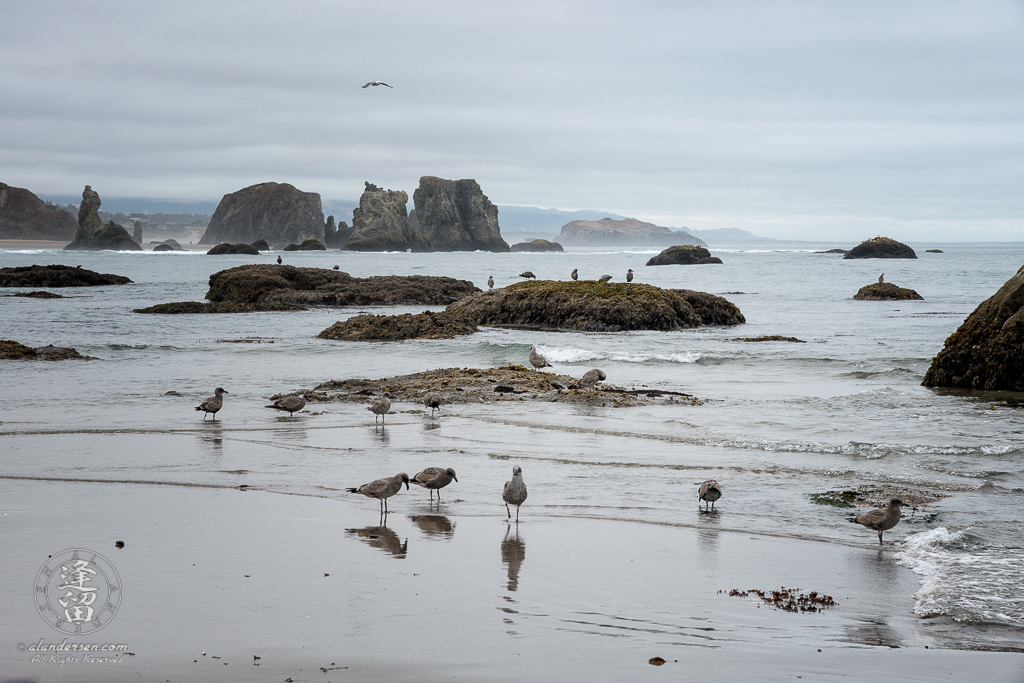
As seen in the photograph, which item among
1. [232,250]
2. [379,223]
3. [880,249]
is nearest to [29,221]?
[379,223]

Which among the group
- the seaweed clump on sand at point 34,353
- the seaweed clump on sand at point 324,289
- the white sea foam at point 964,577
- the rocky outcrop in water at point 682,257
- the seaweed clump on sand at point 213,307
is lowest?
the white sea foam at point 964,577

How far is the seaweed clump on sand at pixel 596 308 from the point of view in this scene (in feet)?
83.8

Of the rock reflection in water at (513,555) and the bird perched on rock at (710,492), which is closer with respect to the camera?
the rock reflection in water at (513,555)

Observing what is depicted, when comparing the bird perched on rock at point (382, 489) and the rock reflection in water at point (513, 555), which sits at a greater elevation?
the bird perched on rock at point (382, 489)

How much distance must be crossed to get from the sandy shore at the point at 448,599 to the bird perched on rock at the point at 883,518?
33cm

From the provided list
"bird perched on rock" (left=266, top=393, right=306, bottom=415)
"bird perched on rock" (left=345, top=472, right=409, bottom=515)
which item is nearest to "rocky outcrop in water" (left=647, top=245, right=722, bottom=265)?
"bird perched on rock" (left=266, top=393, right=306, bottom=415)

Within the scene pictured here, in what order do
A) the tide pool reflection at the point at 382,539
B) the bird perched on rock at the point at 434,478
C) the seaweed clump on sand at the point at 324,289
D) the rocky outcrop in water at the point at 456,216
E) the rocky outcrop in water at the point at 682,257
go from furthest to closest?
the rocky outcrop in water at the point at 456,216 < the rocky outcrop in water at the point at 682,257 < the seaweed clump on sand at the point at 324,289 < the bird perched on rock at the point at 434,478 < the tide pool reflection at the point at 382,539

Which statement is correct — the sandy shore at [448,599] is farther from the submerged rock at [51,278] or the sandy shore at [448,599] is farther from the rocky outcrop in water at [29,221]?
the rocky outcrop in water at [29,221]

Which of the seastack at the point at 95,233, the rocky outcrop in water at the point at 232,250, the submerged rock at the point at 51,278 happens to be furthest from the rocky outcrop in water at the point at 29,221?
the submerged rock at the point at 51,278

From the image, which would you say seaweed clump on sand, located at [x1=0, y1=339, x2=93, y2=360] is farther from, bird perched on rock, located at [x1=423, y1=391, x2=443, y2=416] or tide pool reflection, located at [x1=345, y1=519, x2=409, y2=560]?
tide pool reflection, located at [x1=345, y1=519, x2=409, y2=560]

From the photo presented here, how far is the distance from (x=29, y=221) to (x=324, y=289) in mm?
193624

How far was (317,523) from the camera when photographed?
665 centimetres

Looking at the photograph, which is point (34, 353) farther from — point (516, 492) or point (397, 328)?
point (516, 492)

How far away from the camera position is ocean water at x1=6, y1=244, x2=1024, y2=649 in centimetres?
689
